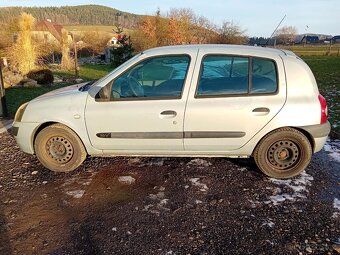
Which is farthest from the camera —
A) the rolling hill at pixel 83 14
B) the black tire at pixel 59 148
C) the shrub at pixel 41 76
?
the rolling hill at pixel 83 14

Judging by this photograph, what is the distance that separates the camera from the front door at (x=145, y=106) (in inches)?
146

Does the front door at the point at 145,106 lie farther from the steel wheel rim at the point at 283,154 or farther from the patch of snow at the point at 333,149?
the patch of snow at the point at 333,149

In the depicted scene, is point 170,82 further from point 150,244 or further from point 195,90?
point 150,244

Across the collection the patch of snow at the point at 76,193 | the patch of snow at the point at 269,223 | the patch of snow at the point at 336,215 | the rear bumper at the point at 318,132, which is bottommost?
the patch of snow at the point at 76,193

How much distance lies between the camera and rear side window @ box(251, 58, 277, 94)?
3.65m

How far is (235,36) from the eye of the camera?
2652cm

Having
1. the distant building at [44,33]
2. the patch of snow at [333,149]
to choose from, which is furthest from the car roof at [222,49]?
the distant building at [44,33]

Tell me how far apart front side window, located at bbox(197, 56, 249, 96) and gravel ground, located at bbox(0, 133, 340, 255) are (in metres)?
1.17

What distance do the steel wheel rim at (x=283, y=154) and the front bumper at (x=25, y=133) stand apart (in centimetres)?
319

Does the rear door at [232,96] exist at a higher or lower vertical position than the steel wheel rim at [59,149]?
higher

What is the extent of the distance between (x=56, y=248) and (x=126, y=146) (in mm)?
1615

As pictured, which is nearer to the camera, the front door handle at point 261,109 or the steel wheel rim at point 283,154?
the front door handle at point 261,109

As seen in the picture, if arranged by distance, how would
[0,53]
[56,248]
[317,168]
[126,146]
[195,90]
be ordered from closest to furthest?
[56,248] < [195,90] < [126,146] < [317,168] < [0,53]

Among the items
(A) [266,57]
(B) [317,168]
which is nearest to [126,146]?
(A) [266,57]
